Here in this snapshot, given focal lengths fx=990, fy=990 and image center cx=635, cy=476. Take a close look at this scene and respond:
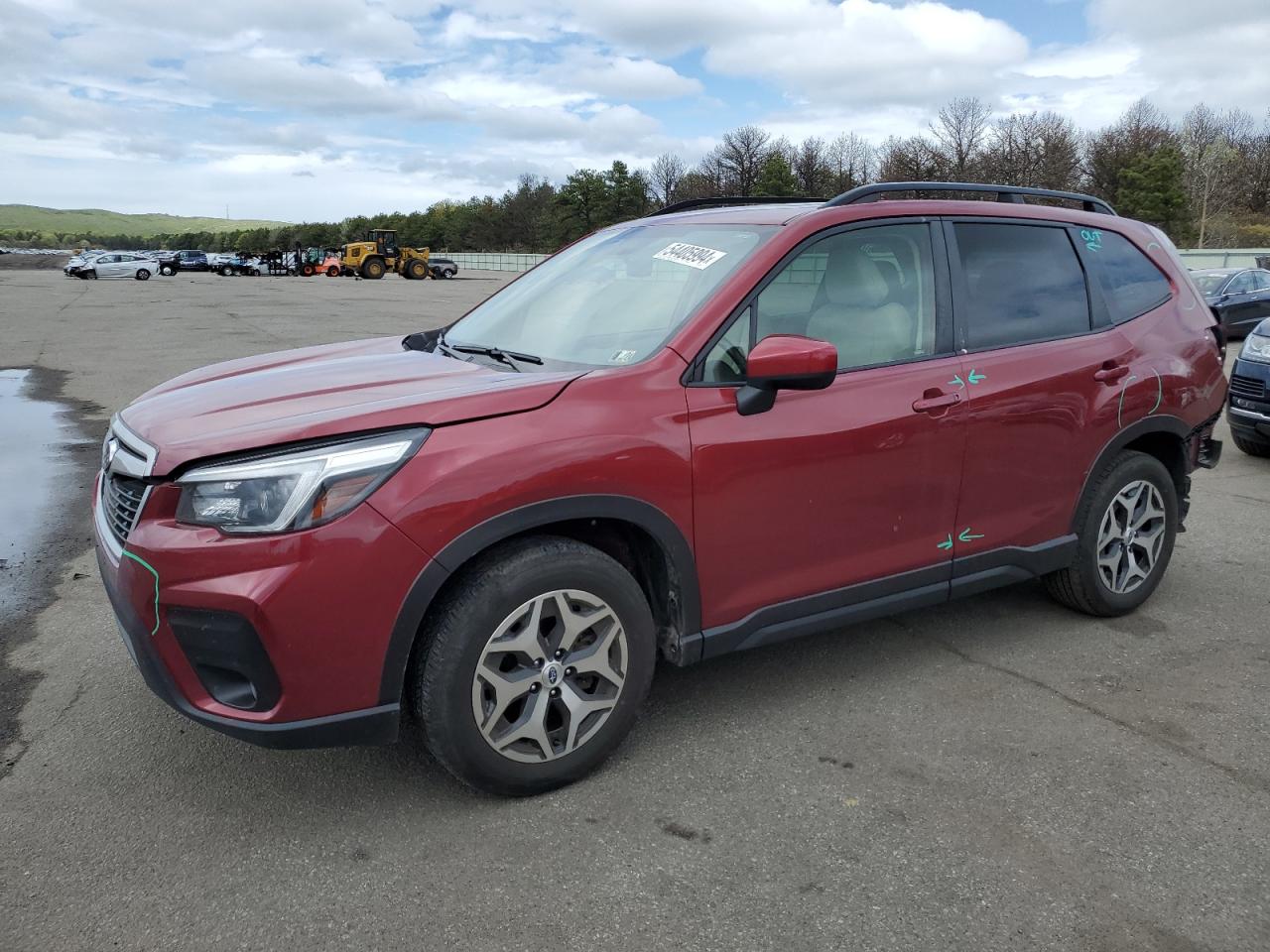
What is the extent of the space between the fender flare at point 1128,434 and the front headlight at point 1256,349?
165 inches

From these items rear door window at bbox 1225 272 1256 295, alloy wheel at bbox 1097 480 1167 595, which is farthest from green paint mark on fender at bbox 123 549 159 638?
rear door window at bbox 1225 272 1256 295

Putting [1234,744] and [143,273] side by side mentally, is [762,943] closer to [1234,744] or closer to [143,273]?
[1234,744]

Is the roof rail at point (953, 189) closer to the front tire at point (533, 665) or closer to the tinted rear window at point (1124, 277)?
the tinted rear window at point (1124, 277)

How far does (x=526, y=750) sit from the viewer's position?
2.95 meters

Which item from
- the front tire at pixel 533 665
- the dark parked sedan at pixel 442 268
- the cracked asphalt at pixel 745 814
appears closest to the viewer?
the cracked asphalt at pixel 745 814

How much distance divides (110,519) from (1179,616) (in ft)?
14.5

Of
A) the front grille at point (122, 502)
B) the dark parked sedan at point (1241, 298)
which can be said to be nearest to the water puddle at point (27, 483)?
the front grille at point (122, 502)

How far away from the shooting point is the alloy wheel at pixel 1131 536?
4.34 metres

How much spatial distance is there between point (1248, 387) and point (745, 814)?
7.03m

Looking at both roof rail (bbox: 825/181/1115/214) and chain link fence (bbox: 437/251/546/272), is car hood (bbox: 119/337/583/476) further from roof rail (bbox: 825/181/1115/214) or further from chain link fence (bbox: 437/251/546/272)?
chain link fence (bbox: 437/251/546/272)

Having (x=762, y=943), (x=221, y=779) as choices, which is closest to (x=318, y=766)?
(x=221, y=779)

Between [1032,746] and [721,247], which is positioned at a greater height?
[721,247]

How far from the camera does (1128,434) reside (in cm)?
424

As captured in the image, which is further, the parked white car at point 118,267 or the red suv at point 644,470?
the parked white car at point 118,267
